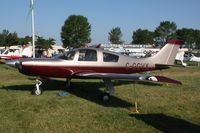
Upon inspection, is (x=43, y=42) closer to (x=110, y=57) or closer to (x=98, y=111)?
(x=110, y=57)

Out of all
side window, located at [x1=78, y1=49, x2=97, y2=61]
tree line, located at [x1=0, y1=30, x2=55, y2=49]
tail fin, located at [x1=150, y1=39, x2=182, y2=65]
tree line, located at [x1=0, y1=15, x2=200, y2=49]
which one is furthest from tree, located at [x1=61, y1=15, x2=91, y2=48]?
side window, located at [x1=78, y1=49, x2=97, y2=61]

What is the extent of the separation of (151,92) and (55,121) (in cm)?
592

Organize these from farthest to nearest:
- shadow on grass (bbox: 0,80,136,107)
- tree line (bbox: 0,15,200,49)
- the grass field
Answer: tree line (bbox: 0,15,200,49)
shadow on grass (bbox: 0,80,136,107)
the grass field

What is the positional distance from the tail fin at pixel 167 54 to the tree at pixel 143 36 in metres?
133

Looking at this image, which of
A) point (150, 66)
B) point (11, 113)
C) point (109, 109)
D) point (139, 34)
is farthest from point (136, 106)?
point (139, 34)

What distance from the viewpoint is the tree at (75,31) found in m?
112

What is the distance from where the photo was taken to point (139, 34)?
151000mm

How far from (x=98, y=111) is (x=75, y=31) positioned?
106 meters

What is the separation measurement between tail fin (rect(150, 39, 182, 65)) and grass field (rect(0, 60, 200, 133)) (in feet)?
6.13

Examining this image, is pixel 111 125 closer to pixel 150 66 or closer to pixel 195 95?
pixel 195 95

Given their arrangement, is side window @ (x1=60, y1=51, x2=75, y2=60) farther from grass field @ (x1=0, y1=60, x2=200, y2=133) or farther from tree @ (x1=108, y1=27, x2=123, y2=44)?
tree @ (x1=108, y1=27, x2=123, y2=44)

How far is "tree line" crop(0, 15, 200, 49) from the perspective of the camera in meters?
106

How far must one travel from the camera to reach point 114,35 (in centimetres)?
15562

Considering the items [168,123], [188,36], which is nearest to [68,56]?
[168,123]
